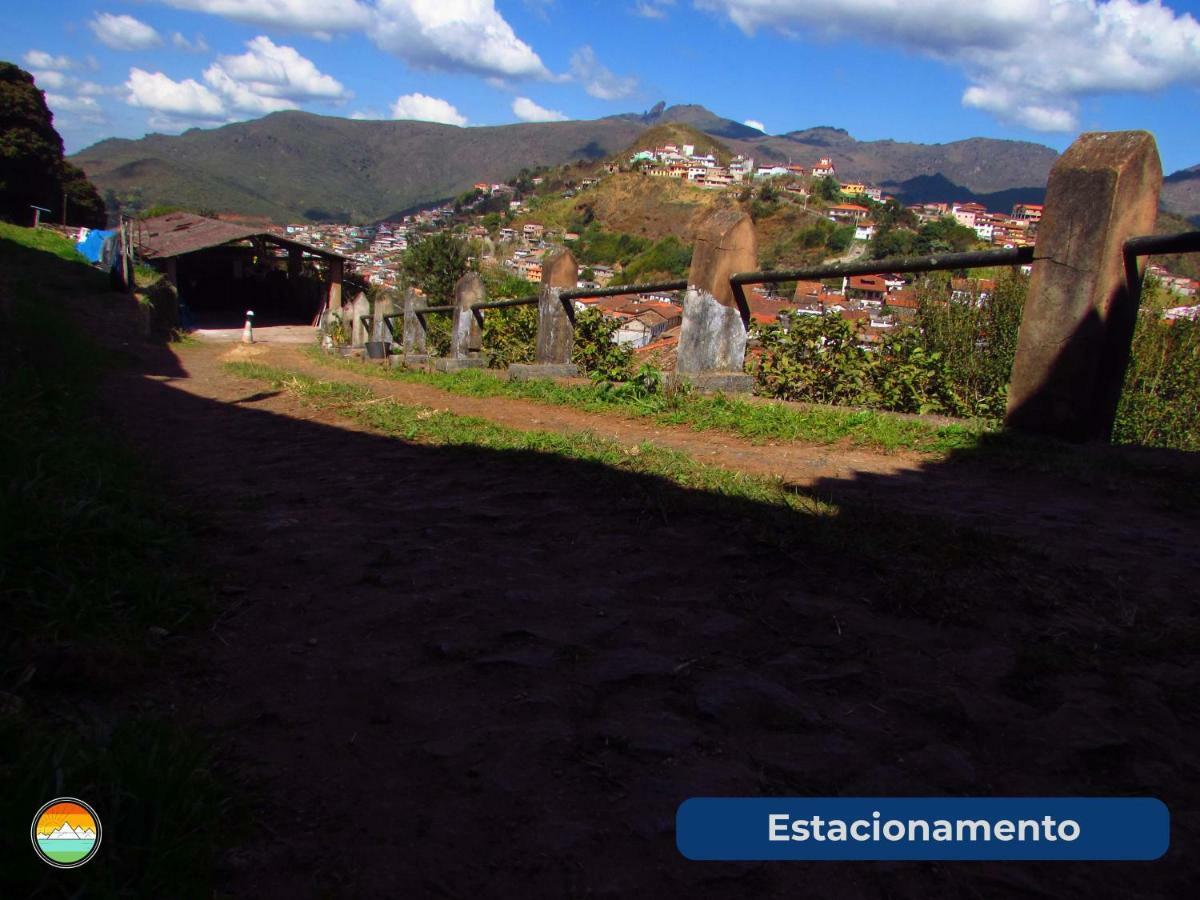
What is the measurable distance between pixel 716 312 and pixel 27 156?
135 feet

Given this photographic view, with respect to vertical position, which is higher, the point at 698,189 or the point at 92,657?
the point at 698,189

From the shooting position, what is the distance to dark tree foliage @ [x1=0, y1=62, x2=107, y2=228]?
115 feet

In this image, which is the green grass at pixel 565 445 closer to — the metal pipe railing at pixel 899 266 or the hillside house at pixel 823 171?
the metal pipe railing at pixel 899 266

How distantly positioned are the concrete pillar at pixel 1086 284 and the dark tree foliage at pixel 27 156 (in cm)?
4169

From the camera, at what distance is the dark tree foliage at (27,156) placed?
115 ft

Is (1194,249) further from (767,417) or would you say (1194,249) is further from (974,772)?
(974,772)

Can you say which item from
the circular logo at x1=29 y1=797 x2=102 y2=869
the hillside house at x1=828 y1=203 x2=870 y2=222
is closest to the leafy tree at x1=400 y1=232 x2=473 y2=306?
the circular logo at x1=29 y1=797 x2=102 y2=869

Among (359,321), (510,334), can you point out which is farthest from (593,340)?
(359,321)

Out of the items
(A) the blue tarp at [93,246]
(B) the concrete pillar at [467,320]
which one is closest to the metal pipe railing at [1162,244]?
(B) the concrete pillar at [467,320]

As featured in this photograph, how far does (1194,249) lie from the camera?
343 cm

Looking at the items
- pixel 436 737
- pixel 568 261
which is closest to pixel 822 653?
pixel 436 737

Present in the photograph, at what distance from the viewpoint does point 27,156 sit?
117 ft

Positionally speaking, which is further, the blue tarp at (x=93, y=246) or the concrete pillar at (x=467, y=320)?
the blue tarp at (x=93, y=246)

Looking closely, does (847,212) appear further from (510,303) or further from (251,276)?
(510,303)
